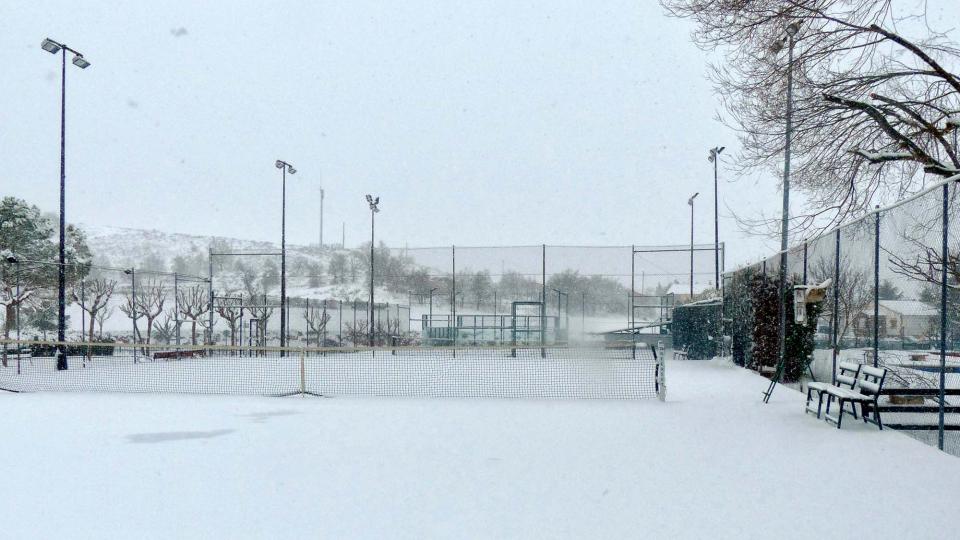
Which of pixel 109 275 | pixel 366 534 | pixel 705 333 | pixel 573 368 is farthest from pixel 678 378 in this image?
pixel 109 275

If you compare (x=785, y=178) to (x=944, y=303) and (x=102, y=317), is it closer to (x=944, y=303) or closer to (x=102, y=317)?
(x=944, y=303)

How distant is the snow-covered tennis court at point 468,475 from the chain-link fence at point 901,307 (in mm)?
533

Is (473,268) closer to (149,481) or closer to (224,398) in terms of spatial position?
(224,398)

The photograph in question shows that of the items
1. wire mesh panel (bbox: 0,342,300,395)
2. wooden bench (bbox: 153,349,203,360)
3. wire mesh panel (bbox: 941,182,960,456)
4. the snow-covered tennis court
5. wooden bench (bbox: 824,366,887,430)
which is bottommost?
wooden bench (bbox: 153,349,203,360)

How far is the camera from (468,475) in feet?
17.6

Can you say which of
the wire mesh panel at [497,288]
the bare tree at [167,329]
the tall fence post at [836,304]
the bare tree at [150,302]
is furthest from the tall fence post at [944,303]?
the bare tree at [150,302]

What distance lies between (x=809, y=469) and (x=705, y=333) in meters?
14.1

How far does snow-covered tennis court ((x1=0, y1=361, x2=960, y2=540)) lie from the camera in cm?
414

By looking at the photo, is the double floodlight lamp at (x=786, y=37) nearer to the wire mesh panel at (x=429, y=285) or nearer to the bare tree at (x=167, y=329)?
the wire mesh panel at (x=429, y=285)

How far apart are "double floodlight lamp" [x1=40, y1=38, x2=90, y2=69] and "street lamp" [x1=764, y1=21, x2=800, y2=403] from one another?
16.9 meters

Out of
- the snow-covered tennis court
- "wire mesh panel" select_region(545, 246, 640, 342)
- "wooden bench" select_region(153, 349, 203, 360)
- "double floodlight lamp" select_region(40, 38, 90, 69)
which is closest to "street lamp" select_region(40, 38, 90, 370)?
"double floodlight lamp" select_region(40, 38, 90, 69)

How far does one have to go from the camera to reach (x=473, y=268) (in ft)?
79.3

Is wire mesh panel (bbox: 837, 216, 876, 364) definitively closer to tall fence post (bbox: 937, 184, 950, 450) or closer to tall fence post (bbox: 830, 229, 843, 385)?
tall fence post (bbox: 830, 229, 843, 385)

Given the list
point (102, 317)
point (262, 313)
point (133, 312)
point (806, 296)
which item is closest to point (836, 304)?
point (806, 296)
